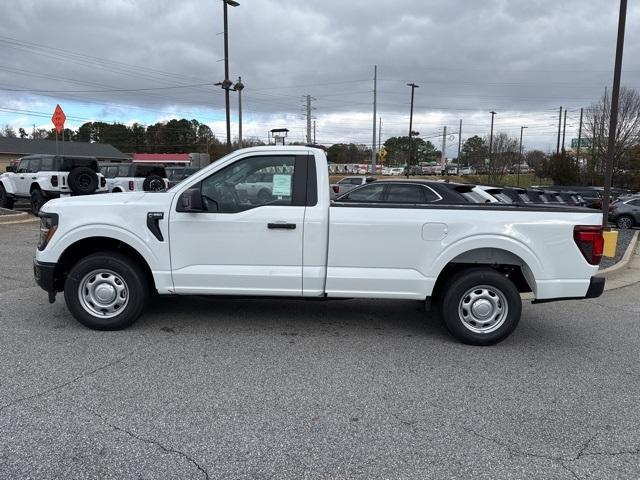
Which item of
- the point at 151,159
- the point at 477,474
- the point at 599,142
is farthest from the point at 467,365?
the point at 151,159

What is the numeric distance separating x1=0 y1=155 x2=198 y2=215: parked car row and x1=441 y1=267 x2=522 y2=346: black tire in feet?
40.1

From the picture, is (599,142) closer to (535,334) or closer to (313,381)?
(535,334)

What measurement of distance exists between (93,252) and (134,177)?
1425 cm

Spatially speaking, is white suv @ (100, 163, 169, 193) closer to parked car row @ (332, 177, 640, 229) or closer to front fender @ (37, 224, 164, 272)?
parked car row @ (332, 177, 640, 229)

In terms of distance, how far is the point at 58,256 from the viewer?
5203 millimetres

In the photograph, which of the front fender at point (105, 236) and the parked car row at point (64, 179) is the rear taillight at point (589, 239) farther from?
the parked car row at point (64, 179)

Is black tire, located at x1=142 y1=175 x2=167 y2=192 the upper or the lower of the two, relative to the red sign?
lower

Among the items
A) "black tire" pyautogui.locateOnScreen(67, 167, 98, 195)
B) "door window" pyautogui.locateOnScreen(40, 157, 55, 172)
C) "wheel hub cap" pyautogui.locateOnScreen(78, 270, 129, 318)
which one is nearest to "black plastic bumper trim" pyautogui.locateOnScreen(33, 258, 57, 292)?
"wheel hub cap" pyautogui.locateOnScreen(78, 270, 129, 318)

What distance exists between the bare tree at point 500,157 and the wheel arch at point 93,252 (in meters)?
54.9

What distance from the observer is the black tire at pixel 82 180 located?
1596 cm

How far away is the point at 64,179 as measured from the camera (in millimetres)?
16562

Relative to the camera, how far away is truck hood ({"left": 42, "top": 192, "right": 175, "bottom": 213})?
5.13 metres

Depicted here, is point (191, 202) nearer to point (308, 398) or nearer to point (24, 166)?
point (308, 398)

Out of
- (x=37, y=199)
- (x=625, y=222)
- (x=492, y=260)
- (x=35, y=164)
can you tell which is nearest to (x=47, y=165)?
(x=35, y=164)
